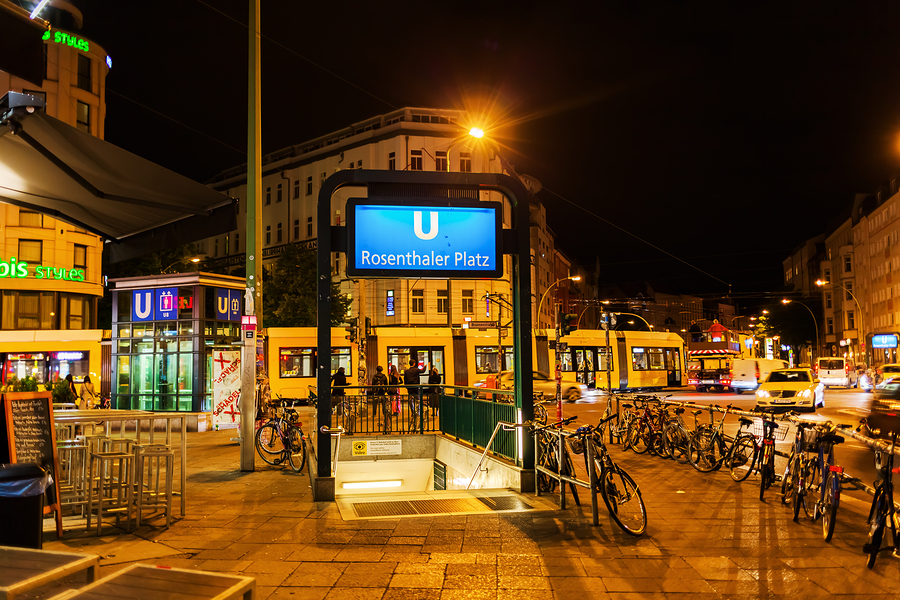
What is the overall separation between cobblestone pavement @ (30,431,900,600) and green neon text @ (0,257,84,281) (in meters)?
31.9

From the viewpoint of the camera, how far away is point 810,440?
748cm

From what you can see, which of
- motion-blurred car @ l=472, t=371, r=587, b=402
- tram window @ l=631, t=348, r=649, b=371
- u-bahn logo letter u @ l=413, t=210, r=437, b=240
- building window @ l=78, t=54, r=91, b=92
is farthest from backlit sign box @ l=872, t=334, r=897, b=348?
building window @ l=78, t=54, r=91, b=92

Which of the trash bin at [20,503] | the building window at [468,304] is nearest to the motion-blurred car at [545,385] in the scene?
the building window at [468,304]

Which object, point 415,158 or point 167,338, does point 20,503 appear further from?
point 415,158

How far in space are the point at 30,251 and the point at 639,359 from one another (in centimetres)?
3425

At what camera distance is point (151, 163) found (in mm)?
5121

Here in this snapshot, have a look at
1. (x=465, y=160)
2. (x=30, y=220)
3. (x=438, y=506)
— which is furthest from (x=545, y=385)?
(x=30, y=220)

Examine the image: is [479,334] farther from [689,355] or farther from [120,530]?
[120,530]

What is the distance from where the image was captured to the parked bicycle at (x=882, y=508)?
5.57m

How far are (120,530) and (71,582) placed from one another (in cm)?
238

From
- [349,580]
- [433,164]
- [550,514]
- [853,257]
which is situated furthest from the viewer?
[853,257]

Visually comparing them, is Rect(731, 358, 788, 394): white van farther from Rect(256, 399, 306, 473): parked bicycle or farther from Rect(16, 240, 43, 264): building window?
Rect(16, 240, 43, 264): building window

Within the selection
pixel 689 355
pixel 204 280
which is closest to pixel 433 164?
pixel 689 355

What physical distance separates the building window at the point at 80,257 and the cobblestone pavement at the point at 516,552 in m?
37.1
